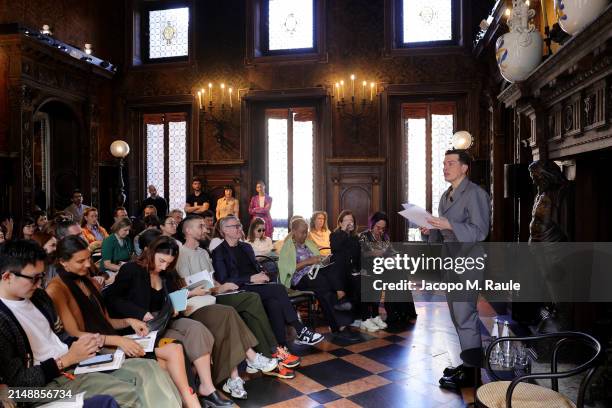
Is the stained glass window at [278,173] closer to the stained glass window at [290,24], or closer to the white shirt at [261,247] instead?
the stained glass window at [290,24]

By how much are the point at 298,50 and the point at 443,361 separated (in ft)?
Result: 24.4

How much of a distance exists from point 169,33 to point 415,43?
513 cm

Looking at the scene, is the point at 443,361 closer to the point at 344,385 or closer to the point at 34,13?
the point at 344,385

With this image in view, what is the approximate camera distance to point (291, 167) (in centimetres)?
1022

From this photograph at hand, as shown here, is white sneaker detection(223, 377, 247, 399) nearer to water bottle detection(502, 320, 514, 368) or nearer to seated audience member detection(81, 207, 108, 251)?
water bottle detection(502, 320, 514, 368)

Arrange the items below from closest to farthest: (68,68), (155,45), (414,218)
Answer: (414,218)
(68,68)
(155,45)

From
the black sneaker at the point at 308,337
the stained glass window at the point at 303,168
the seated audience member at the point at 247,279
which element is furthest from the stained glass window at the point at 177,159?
the black sneaker at the point at 308,337

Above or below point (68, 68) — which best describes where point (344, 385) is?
below

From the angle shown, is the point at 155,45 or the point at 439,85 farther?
the point at 155,45

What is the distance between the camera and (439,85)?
938 cm

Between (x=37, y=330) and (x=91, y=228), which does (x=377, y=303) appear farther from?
(x=91, y=228)

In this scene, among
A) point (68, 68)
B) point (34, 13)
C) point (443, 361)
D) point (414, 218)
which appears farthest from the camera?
point (68, 68)

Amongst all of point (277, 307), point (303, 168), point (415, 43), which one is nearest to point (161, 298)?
point (277, 307)

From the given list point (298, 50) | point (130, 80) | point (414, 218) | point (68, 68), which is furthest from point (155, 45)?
point (414, 218)
